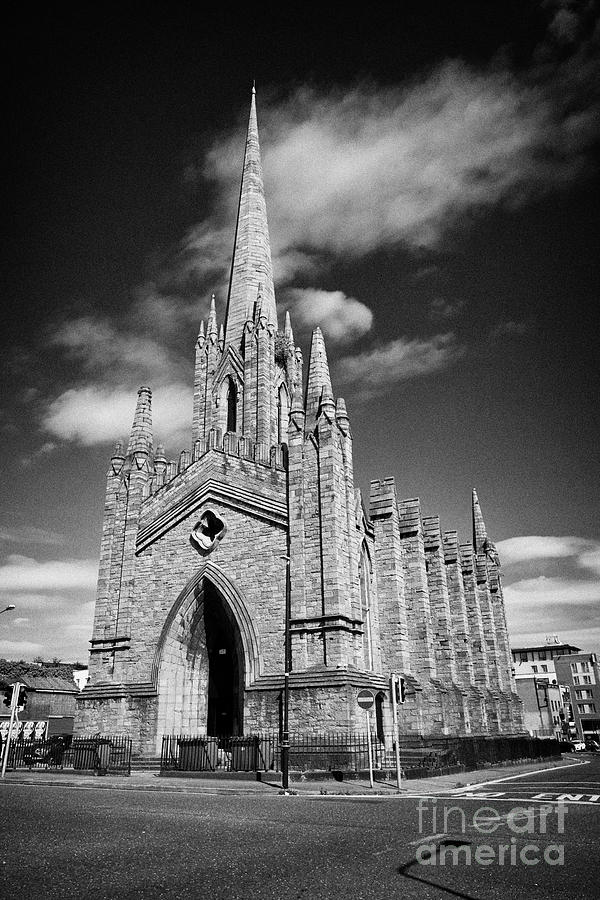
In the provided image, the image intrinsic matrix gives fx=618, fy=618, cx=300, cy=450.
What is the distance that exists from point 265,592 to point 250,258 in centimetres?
2322

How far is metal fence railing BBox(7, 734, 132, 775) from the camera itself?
841 inches

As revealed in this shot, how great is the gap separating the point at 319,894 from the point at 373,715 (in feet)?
61.0

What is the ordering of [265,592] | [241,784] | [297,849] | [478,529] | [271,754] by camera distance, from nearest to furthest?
[297,849] < [241,784] < [271,754] < [265,592] < [478,529]

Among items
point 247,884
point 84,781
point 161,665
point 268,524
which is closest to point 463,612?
point 268,524

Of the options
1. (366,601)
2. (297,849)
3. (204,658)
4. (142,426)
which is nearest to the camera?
(297,849)

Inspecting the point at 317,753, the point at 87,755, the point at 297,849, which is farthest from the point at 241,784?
the point at 297,849

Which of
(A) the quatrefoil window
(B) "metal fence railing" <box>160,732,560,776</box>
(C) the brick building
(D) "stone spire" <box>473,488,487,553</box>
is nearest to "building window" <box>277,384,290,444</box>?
(A) the quatrefoil window

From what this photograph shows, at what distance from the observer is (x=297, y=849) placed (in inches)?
297

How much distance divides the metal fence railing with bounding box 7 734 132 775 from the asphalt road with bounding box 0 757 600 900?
973 cm

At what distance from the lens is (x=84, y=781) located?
17.8 m

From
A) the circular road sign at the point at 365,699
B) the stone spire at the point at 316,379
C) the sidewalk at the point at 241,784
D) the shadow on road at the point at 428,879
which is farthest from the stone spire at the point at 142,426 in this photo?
the shadow on road at the point at 428,879

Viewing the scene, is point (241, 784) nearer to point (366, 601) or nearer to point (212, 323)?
point (366, 601)

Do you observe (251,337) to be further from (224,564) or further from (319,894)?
(319,894)

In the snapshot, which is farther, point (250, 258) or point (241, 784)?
point (250, 258)
